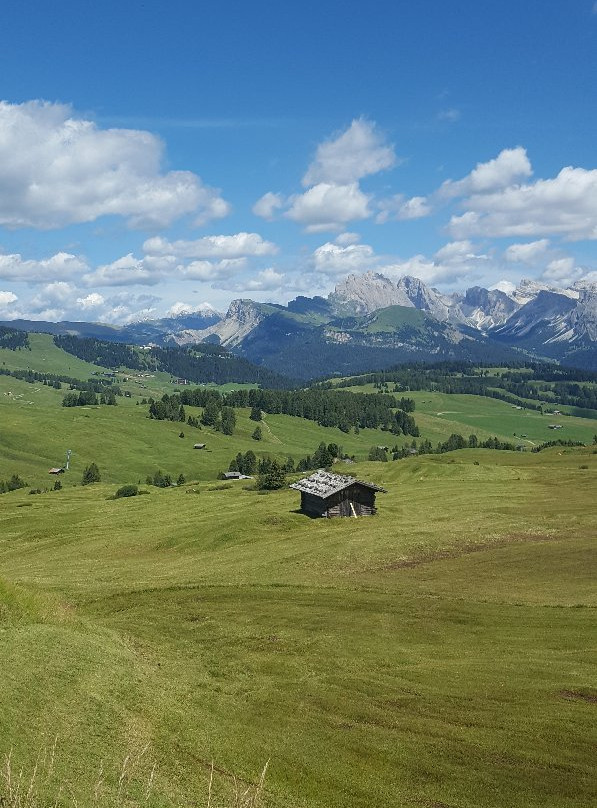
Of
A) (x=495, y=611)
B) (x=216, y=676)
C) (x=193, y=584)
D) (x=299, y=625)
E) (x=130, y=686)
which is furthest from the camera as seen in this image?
(x=193, y=584)

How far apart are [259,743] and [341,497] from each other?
7316cm

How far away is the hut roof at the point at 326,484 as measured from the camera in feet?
337

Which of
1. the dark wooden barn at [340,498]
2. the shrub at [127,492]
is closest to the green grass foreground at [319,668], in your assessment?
the dark wooden barn at [340,498]

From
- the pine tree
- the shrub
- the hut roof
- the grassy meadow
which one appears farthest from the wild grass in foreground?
the shrub

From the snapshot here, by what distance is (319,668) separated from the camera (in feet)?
134

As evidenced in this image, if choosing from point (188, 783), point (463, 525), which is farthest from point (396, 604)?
point (463, 525)

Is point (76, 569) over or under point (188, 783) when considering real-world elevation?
under

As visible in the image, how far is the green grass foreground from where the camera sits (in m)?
28.1

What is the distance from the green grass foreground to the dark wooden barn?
1501cm

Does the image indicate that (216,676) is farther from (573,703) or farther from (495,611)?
(495,611)

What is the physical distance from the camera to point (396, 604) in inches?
2183

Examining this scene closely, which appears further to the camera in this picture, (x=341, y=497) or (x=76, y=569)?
(x=341, y=497)

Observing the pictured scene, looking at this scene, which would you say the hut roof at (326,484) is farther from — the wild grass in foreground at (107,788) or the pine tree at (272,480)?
the wild grass in foreground at (107,788)

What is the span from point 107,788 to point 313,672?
692 inches
